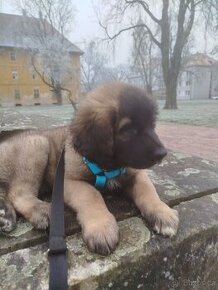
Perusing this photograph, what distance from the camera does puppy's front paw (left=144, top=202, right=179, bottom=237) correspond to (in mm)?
1606

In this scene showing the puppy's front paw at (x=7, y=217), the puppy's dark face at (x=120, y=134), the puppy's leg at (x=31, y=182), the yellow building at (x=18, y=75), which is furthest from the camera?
the yellow building at (x=18, y=75)

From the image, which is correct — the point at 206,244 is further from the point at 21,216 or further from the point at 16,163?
the point at 16,163

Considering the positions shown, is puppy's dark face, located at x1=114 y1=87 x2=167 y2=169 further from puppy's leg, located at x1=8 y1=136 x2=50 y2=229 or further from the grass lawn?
the grass lawn

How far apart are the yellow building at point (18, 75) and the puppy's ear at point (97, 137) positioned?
148 feet

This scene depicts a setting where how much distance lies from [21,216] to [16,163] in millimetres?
A: 362

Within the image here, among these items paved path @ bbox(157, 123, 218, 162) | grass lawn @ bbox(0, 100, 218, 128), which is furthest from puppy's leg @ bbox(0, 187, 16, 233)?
paved path @ bbox(157, 123, 218, 162)

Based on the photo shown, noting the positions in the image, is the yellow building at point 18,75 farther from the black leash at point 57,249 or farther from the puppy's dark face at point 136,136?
the black leash at point 57,249

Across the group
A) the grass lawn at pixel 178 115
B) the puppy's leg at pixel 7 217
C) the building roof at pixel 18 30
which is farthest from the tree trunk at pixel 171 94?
the building roof at pixel 18 30

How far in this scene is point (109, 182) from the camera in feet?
6.55

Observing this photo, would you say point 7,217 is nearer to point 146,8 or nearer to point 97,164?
point 97,164

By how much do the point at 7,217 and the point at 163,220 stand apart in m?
0.76

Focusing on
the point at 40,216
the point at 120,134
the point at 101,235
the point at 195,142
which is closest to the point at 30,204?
the point at 40,216

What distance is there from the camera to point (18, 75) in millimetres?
51656

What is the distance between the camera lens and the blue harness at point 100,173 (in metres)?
1.94
